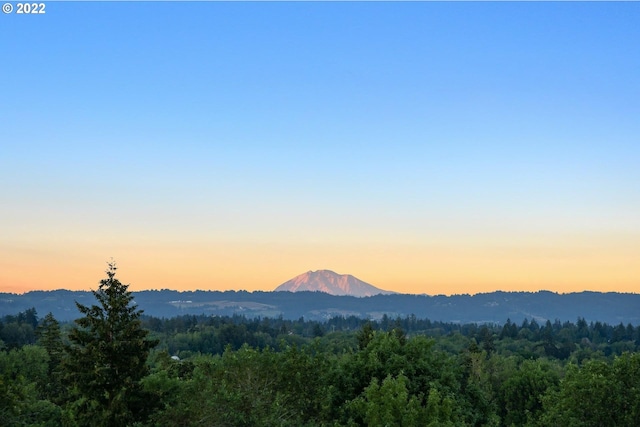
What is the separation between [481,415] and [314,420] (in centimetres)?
1460

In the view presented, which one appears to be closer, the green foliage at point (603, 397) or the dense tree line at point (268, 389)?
the dense tree line at point (268, 389)

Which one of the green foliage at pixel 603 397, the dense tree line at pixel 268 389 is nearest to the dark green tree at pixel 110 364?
the dense tree line at pixel 268 389

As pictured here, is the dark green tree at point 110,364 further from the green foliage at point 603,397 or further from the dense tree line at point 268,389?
the green foliage at point 603,397

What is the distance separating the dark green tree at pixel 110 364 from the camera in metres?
41.7

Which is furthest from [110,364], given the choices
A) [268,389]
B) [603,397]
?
[603,397]

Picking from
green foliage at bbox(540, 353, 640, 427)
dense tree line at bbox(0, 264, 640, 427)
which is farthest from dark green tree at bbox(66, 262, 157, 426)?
green foliage at bbox(540, 353, 640, 427)

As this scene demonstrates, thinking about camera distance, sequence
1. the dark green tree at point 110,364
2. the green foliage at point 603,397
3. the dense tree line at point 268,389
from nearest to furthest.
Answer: the dense tree line at point 268,389 → the dark green tree at point 110,364 → the green foliage at point 603,397

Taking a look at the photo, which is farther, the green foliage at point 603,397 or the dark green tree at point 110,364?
the green foliage at point 603,397

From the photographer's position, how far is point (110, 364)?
42844 millimetres

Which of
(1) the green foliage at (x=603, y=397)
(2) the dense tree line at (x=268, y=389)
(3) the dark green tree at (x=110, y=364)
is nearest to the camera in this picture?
(2) the dense tree line at (x=268, y=389)

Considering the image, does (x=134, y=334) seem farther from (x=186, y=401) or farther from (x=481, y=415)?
(x=481, y=415)

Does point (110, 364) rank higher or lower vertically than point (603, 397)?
higher

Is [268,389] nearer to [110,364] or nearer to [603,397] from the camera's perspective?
[110,364]

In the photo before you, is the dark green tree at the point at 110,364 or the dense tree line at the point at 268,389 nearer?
the dense tree line at the point at 268,389
